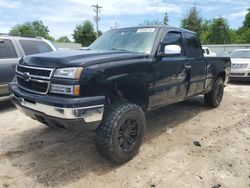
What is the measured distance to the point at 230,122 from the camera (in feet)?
18.9

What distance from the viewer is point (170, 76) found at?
179 inches

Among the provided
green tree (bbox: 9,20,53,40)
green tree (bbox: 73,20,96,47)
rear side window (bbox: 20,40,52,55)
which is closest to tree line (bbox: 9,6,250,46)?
green tree (bbox: 73,20,96,47)

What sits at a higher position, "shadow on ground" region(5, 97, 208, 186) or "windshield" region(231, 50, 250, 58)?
"windshield" region(231, 50, 250, 58)

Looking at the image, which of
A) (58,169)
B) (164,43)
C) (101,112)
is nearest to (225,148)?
(164,43)

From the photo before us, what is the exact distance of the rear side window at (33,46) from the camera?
6877mm

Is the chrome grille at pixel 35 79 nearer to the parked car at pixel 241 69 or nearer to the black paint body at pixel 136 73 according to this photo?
the black paint body at pixel 136 73

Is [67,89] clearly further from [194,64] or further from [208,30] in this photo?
[208,30]

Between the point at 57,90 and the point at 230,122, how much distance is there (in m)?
4.00

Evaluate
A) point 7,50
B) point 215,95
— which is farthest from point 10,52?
point 215,95

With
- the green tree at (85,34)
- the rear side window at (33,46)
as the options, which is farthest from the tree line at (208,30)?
the rear side window at (33,46)

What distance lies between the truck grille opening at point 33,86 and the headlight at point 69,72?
0.22 m

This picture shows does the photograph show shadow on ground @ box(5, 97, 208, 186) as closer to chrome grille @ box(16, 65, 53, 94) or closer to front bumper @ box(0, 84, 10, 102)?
chrome grille @ box(16, 65, 53, 94)

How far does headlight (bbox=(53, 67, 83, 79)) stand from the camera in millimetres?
3139

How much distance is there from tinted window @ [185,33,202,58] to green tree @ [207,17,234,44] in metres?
35.6
